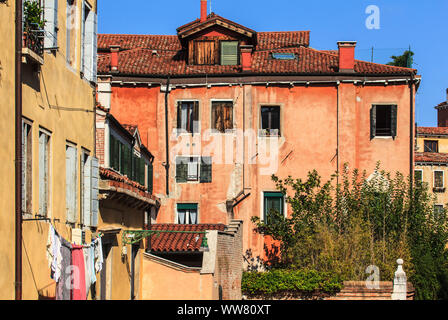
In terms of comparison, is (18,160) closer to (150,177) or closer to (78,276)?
(78,276)

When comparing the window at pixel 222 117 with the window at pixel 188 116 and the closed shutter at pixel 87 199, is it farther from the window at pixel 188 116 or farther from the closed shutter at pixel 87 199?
the closed shutter at pixel 87 199

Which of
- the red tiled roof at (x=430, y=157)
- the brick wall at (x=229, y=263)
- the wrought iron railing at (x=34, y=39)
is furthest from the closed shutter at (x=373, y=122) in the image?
the wrought iron railing at (x=34, y=39)

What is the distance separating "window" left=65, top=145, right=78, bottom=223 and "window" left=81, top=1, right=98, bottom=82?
1971mm

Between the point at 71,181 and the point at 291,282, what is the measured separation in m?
15.3

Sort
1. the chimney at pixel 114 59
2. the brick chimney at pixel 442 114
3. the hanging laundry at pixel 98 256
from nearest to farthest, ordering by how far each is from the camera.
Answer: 1. the hanging laundry at pixel 98 256
2. the chimney at pixel 114 59
3. the brick chimney at pixel 442 114

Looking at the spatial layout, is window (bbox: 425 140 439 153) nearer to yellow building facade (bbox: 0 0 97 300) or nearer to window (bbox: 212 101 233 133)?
window (bbox: 212 101 233 133)

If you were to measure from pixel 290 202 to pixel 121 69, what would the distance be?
30.2 ft

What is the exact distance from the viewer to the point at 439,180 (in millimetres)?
57469

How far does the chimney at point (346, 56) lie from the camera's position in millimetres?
35125

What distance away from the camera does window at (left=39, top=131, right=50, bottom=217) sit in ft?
45.1

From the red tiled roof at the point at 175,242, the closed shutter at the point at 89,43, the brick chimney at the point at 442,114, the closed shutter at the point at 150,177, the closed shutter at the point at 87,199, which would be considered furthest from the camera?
the brick chimney at the point at 442,114

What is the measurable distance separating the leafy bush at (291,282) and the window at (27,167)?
58.4ft

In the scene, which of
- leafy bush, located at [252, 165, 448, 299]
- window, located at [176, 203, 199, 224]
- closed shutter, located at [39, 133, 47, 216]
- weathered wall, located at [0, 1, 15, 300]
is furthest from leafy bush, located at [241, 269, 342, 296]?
weathered wall, located at [0, 1, 15, 300]

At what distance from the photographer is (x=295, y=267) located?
31172 mm
